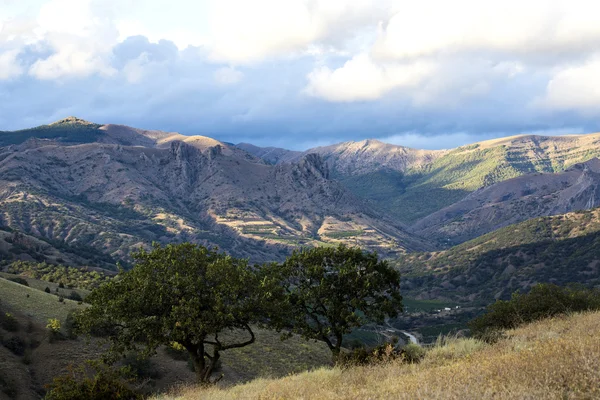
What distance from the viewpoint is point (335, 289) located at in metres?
32.9

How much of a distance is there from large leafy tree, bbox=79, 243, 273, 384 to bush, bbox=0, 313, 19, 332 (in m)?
17.9

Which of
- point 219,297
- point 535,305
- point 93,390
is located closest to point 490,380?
point 93,390

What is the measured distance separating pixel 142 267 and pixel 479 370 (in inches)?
917

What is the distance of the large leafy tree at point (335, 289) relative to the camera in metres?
31.9

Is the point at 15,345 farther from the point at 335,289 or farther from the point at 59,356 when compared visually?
the point at 335,289

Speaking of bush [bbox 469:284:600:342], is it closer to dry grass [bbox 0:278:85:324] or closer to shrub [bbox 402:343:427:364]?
shrub [bbox 402:343:427:364]

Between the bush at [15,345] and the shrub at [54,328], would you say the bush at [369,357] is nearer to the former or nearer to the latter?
the bush at [15,345]

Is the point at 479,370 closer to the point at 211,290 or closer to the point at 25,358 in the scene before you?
the point at 211,290

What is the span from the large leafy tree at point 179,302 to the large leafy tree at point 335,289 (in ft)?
10.7

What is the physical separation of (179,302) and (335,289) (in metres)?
10.6

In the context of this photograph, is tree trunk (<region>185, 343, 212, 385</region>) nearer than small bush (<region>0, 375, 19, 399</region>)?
Yes

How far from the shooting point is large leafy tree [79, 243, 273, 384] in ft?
90.0

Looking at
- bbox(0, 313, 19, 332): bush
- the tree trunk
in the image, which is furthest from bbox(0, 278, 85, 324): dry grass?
the tree trunk

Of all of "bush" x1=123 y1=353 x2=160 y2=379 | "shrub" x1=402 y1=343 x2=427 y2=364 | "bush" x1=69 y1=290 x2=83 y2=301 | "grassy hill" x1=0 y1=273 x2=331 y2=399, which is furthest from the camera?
"bush" x1=69 y1=290 x2=83 y2=301
